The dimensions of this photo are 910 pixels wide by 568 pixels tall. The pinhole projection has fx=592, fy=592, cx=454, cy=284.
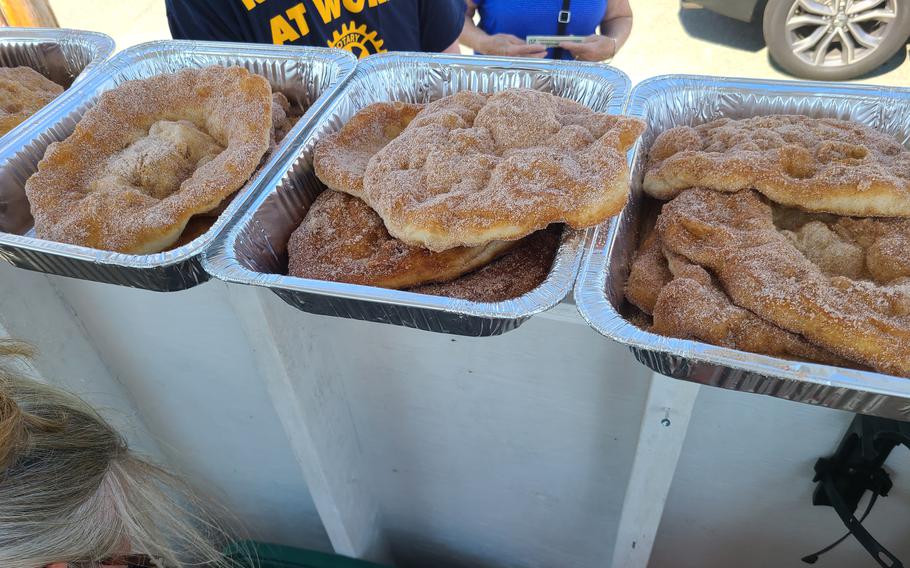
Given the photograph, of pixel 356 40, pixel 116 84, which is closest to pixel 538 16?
pixel 356 40

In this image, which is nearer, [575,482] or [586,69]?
[586,69]

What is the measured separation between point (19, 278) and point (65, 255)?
0.62m

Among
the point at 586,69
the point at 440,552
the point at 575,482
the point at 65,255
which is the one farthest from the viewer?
the point at 440,552

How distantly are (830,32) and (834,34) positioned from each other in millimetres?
31

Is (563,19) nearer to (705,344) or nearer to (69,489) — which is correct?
(705,344)

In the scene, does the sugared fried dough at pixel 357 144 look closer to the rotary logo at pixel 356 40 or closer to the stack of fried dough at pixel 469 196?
the stack of fried dough at pixel 469 196

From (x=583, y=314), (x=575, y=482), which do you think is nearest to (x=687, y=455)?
(x=575, y=482)

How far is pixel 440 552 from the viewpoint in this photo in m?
2.36

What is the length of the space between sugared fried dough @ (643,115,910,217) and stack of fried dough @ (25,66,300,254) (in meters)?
0.94

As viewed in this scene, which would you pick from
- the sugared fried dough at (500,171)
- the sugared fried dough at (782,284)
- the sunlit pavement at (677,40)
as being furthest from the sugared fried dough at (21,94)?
the sunlit pavement at (677,40)

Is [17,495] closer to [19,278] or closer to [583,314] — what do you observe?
[19,278]

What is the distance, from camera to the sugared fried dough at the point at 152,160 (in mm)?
1284

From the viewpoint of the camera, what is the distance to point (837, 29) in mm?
4285

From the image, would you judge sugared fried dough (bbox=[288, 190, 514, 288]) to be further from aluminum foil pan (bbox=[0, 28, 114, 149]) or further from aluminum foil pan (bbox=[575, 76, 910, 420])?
aluminum foil pan (bbox=[0, 28, 114, 149])
